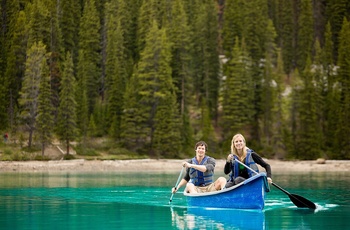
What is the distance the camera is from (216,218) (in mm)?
18078

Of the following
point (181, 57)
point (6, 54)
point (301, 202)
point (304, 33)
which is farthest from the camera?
point (304, 33)

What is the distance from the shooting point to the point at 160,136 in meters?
70.7

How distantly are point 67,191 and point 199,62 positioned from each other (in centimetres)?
5979

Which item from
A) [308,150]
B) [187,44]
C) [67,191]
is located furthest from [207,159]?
[187,44]

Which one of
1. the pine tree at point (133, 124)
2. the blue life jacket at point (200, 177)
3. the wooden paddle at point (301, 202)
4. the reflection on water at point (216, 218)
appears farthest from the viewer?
the pine tree at point (133, 124)

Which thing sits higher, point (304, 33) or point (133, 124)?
point (304, 33)

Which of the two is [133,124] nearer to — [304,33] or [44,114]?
[44,114]

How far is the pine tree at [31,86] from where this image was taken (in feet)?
221

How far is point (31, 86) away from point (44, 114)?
429 cm

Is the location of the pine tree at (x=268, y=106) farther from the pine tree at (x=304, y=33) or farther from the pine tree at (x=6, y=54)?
the pine tree at (x=6, y=54)

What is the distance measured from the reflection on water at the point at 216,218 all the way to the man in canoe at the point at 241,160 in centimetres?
110

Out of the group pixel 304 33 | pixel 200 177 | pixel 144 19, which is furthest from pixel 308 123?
pixel 200 177

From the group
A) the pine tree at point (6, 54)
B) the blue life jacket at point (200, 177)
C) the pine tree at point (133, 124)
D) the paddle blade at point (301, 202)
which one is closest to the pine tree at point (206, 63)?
the pine tree at point (133, 124)

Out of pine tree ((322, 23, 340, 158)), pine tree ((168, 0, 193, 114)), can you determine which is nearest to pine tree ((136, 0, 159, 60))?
pine tree ((168, 0, 193, 114))
